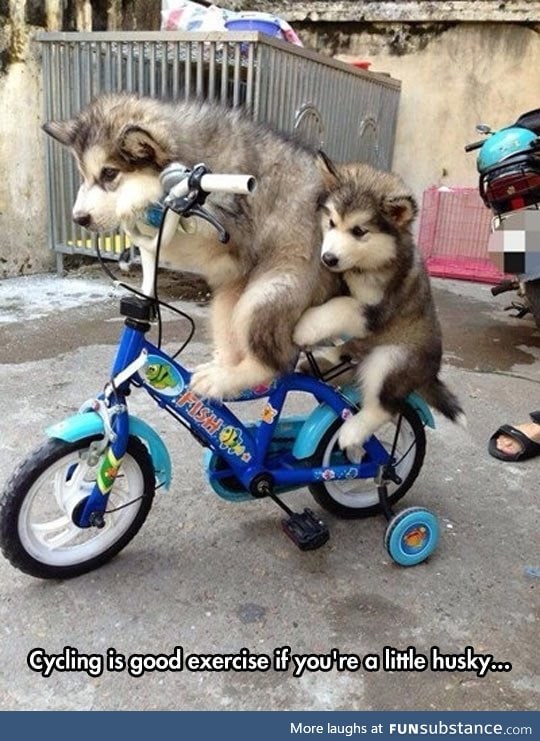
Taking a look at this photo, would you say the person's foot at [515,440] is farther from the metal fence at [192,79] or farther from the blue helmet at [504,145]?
the metal fence at [192,79]

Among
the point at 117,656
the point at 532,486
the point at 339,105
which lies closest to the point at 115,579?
the point at 117,656

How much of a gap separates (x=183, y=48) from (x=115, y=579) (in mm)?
4262

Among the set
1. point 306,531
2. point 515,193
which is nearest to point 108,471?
point 306,531

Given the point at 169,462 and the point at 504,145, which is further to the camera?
the point at 504,145

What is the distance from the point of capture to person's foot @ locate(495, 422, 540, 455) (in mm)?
3385

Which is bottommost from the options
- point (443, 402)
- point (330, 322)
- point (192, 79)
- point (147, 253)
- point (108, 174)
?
point (443, 402)

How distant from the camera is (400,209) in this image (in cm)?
218

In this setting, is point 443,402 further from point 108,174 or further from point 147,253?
point 108,174

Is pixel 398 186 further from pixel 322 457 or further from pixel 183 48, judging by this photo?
pixel 183 48

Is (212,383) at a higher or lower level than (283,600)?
higher

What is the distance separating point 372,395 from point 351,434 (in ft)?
0.56

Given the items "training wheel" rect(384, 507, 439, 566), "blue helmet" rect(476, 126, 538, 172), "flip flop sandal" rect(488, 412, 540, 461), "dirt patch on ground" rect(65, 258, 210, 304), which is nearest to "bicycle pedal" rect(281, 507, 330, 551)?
"training wheel" rect(384, 507, 439, 566)

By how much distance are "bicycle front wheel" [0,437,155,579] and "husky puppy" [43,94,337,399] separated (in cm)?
43

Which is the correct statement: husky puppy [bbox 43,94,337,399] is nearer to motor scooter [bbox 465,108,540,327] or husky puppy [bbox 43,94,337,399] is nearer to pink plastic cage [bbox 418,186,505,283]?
motor scooter [bbox 465,108,540,327]
